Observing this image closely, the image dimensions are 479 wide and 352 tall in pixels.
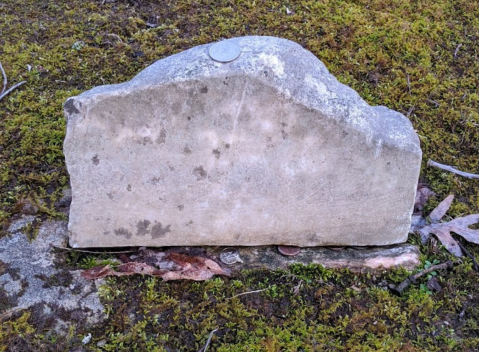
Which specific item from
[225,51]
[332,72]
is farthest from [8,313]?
[332,72]

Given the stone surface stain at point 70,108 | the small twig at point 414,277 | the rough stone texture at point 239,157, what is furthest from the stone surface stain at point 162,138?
the small twig at point 414,277

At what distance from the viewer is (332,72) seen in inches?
172

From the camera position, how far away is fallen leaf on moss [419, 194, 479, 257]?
10.6 feet

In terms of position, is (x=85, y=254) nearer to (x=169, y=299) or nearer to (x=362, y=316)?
(x=169, y=299)

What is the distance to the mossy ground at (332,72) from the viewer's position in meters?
2.75

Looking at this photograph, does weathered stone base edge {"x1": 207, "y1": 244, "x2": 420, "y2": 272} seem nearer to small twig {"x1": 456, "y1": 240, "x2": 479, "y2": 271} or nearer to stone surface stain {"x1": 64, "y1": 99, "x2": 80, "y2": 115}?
small twig {"x1": 456, "y1": 240, "x2": 479, "y2": 271}

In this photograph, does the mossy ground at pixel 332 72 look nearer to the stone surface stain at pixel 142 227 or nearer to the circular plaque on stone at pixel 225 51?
the stone surface stain at pixel 142 227

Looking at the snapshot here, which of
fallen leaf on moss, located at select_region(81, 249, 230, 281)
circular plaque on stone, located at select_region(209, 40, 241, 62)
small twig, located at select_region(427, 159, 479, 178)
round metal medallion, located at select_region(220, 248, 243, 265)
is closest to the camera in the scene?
circular plaque on stone, located at select_region(209, 40, 241, 62)

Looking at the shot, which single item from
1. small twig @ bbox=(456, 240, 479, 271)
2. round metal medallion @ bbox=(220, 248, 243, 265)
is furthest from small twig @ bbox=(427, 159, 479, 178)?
round metal medallion @ bbox=(220, 248, 243, 265)

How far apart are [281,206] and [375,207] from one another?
556mm

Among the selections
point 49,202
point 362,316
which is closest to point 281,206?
→ point 362,316

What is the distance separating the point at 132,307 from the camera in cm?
280

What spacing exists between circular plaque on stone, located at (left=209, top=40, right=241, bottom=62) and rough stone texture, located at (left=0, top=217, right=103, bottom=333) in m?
1.40

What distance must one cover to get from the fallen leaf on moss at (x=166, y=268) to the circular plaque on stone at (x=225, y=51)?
117cm
